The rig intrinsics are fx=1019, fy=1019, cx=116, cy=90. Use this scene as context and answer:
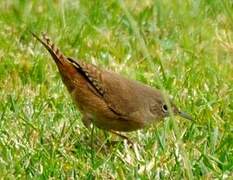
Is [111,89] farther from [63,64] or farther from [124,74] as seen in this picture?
[124,74]

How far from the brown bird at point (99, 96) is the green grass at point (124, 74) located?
0.14 meters

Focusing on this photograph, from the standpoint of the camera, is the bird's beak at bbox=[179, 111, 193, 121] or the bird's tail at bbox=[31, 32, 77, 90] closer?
the bird's tail at bbox=[31, 32, 77, 90]

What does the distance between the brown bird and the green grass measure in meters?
0.14

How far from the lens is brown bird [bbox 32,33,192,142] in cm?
609

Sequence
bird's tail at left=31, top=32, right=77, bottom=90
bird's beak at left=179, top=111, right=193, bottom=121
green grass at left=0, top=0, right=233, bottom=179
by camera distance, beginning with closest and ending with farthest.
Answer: green grass at left=0, top=0, right=233, bottom=179 → bird's tail at left=31, top=32, right=77, bottom=90 → bird's beak at left=179, top=111, right=193, bottom=121

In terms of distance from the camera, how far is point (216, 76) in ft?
23.8

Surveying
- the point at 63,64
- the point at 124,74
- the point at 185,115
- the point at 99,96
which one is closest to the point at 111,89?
the point at 99,96

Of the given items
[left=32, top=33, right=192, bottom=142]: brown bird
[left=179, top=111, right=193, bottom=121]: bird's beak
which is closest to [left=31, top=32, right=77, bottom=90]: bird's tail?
[left=32, top=33, right=192, bottom=142]: brown bird

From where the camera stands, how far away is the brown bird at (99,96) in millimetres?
6086

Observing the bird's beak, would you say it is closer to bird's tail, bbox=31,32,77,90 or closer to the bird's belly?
the bird's belly

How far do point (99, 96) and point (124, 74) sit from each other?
50.4 inches

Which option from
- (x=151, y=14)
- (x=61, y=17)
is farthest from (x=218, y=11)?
(x=61, y=17)

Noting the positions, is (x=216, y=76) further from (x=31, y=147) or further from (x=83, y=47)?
(x=31, y=147)

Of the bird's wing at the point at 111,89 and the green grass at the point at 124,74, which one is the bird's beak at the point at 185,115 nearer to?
the green grass at the point at 124,74
